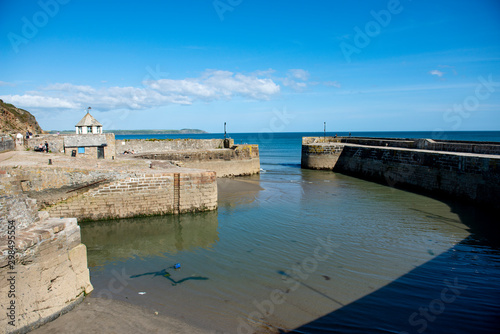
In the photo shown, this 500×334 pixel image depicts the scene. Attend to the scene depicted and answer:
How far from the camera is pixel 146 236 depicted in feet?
35.6

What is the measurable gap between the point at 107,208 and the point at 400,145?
76.5ft

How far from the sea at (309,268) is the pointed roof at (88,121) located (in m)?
10.2

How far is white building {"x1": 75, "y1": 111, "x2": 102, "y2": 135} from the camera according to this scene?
64.6ft

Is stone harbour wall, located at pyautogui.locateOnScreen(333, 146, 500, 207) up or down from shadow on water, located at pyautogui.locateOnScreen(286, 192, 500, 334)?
up

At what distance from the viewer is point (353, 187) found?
2058cm

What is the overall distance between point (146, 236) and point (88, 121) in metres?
12.3

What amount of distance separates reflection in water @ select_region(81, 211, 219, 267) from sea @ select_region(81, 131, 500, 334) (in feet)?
0.12

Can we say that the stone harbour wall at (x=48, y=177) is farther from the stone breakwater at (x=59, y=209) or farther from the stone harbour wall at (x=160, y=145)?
the stone harbour wall at (x=160, y=145)

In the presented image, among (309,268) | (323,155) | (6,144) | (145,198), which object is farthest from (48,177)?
(323,155)

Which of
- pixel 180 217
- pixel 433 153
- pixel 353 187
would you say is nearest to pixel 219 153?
pixel 353 187

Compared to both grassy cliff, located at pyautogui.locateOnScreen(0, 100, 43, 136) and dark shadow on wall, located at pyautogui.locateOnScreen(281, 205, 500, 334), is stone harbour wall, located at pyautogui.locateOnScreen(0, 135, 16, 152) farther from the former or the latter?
dark shadow on wall, located at pyautogui.locateOnScreen(281, 205, 500, 334)

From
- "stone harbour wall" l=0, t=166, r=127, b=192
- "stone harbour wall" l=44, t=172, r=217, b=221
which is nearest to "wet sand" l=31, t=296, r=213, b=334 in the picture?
"stone harbour wall" l=44, t=172, r=217, b=221

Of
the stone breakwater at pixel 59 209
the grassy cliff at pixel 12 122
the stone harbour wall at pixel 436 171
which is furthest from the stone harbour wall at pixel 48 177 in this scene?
the grassy cliff at pixel 12 122

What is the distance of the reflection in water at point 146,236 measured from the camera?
9398mm
